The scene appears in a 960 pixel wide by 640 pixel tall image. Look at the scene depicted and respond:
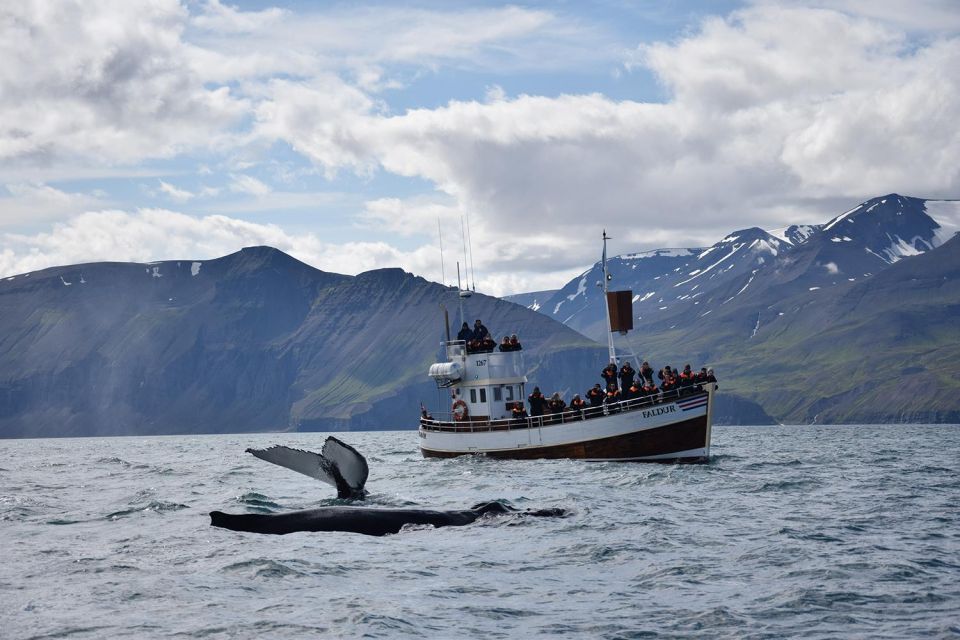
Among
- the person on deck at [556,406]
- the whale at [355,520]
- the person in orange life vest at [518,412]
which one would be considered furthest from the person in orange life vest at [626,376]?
the whale at [355,520]

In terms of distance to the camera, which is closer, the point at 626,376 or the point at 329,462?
the point at 329,462

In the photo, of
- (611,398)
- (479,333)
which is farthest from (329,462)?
(479,333)

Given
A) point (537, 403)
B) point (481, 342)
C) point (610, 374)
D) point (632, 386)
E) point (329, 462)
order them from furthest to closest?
point (481, 342)
point (537, 403)
point (610, 374)
point (632, 386)
point (329, 462)

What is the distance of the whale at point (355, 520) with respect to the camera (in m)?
28.2

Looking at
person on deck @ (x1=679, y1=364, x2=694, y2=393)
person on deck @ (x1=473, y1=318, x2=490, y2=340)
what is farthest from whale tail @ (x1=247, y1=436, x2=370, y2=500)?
person on deck @ (x1=473, y1=318, x2=490, y2=340)

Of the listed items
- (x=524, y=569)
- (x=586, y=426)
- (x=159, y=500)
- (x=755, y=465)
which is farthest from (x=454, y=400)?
(x=524, y=569)

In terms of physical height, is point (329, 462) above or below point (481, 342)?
below

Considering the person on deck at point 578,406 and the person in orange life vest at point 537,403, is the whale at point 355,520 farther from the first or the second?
the person in orange life vest at point 537,403

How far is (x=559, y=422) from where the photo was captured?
195 feet

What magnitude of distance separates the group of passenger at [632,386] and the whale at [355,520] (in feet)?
83.5

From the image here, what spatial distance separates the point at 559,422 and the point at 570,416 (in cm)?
80

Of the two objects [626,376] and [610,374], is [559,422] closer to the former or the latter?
[610,374]

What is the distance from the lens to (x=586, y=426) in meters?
57.6

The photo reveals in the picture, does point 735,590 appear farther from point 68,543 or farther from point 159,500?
point 159,500
